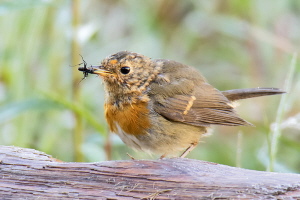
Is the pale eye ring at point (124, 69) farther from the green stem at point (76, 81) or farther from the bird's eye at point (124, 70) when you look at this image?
the green stem at point (76, 81)

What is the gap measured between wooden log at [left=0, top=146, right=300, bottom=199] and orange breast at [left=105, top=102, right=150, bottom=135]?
1.05 metres

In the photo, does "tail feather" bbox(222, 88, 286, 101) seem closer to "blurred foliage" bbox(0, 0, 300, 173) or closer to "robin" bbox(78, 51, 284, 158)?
"robin" bbox(78, 51, 284, 158)

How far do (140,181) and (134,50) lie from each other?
11.2ft

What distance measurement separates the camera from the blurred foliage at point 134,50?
14.2 ft

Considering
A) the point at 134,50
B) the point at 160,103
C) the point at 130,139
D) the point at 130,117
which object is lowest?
the point at 130,139

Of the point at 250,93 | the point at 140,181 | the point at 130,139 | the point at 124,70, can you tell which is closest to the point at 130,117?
the point at 130,139

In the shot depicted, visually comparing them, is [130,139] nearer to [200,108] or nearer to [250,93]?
[200,108]

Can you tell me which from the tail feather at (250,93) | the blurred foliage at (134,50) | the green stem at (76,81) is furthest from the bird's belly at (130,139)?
the tail feather at (250,93)

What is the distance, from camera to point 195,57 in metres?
6.84

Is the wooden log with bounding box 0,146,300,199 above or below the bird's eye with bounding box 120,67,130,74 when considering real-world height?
below

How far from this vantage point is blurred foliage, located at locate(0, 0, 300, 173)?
432 centimetres

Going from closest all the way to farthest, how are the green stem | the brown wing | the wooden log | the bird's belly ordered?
1. the wooden log
2. the bird's belly
3. the brown wing
4. the green stem

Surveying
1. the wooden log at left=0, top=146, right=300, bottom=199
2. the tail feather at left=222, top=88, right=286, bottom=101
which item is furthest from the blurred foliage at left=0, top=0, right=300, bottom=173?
the wooden log at left=0, top=146, right=300, bottom=199

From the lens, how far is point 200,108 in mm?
4234
